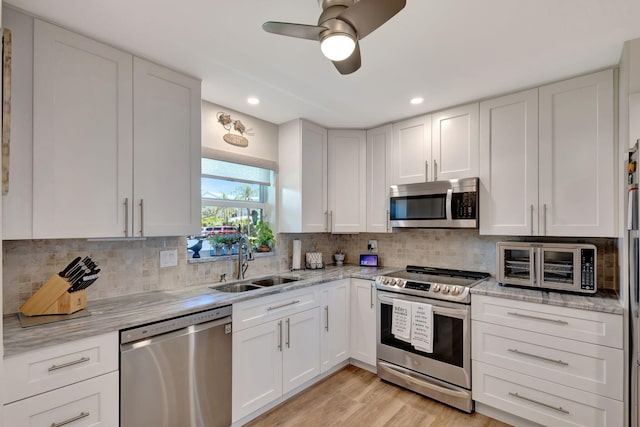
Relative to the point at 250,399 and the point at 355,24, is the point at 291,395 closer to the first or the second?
the point at 250,399

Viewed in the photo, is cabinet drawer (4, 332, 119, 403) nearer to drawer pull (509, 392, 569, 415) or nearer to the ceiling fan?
the ceiling fan

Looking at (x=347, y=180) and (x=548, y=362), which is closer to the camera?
(x=548, y=362)

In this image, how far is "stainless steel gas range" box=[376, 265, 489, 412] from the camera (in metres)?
2.35

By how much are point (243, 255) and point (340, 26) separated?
206 cm

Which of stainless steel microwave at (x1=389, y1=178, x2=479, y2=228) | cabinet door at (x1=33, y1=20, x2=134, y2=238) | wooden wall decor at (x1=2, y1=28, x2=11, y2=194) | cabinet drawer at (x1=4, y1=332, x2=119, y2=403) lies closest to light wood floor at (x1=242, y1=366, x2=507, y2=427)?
cabinet drawer at (x1=4, y1=332, x2=119, y2=403)

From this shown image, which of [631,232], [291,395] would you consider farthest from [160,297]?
[631,232]

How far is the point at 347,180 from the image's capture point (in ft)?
11.0

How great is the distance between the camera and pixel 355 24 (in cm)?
125

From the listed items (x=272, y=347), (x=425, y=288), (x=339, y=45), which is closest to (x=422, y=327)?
(x=425, y=288)

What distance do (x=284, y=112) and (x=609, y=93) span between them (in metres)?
2.36

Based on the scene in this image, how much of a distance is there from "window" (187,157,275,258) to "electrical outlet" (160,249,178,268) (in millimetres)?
168

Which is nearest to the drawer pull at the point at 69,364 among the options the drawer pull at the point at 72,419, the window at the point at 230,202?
the drawer pull at the point at 72,419

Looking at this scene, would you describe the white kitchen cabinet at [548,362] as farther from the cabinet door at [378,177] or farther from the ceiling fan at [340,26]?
the ceiling fan at [340,26]

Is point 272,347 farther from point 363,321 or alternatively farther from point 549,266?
point 549,266
